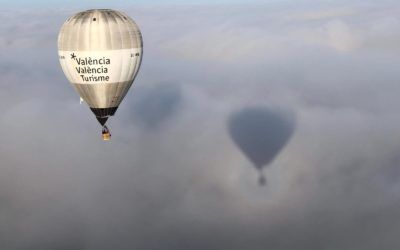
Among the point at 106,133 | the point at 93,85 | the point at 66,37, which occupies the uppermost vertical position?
the point at 66,37

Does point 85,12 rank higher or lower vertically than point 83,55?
higher

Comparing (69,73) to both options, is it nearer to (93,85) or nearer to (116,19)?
(93,85)

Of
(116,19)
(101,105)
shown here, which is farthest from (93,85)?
(116,19)

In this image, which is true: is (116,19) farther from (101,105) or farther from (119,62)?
(101,105)

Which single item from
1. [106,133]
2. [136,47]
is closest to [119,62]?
[136,47]
